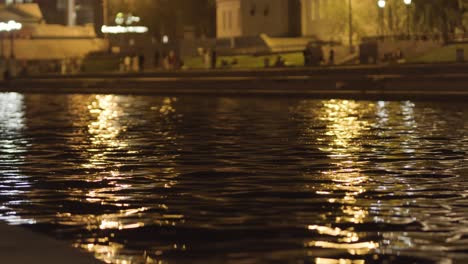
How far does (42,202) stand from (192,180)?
2.98 meters

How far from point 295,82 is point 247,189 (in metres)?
40.5

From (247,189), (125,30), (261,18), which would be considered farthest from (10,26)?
(247,189)

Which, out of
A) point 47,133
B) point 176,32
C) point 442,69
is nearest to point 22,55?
point 176,32

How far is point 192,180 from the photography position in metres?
16.2

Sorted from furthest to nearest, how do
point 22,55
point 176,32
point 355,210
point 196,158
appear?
point 176,32 → point 22,55 → point 196,158 → point 355,210

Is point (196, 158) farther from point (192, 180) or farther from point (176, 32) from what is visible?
point (176, 32)

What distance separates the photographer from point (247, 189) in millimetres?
14852

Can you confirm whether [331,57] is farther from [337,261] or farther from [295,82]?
[337,261]

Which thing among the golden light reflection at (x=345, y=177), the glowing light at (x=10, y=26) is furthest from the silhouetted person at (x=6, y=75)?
the golden light reflection at (x=345, y=177)

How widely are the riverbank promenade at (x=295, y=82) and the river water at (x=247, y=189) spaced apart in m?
15.5

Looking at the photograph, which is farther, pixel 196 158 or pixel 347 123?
pixel 347 123

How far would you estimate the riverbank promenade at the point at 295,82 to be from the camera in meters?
46.4

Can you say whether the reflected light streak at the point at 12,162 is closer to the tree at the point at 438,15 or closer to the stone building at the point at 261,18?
the tree at the point at 438,15

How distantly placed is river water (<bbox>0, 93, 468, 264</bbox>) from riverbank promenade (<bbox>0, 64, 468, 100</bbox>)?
15.5 m
